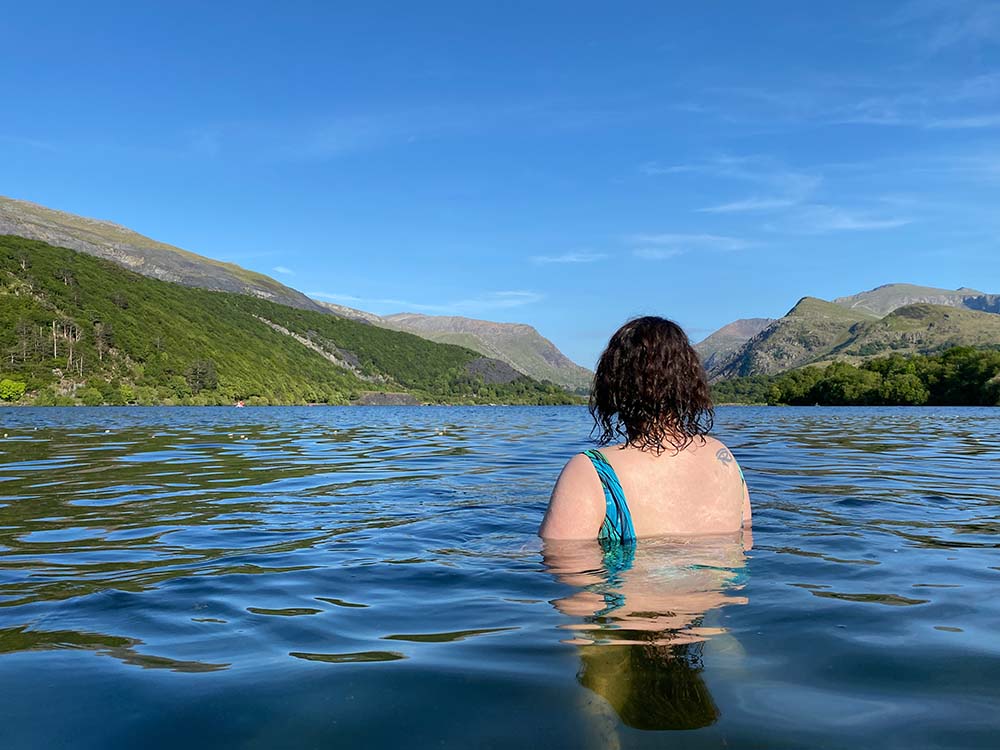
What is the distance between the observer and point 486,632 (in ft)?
15.6

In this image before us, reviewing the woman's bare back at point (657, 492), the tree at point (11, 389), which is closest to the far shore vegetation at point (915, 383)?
the woman's bare back at point (657, 492)

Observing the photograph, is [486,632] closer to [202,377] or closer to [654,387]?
[654,387]

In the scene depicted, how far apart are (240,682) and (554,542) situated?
300cm

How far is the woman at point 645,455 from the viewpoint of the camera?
585 cm

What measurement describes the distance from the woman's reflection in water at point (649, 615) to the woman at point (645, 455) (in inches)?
8.4

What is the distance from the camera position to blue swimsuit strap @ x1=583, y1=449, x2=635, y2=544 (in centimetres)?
576

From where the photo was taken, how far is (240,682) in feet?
12.5

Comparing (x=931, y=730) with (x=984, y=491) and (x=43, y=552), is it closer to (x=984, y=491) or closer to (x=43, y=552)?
(x=43, y=552)

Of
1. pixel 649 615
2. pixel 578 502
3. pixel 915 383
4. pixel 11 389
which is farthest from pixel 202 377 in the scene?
pixel 649 615

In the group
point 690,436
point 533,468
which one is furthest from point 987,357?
point 690,436

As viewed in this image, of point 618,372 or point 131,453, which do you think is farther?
point 131,453

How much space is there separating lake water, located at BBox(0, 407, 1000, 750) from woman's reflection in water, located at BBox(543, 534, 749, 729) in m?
0.02

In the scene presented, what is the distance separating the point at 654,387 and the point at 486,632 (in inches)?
98.6

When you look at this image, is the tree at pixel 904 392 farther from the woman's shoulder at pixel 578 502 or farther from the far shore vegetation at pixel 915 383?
the woman's shoulder at pixel 578 502
